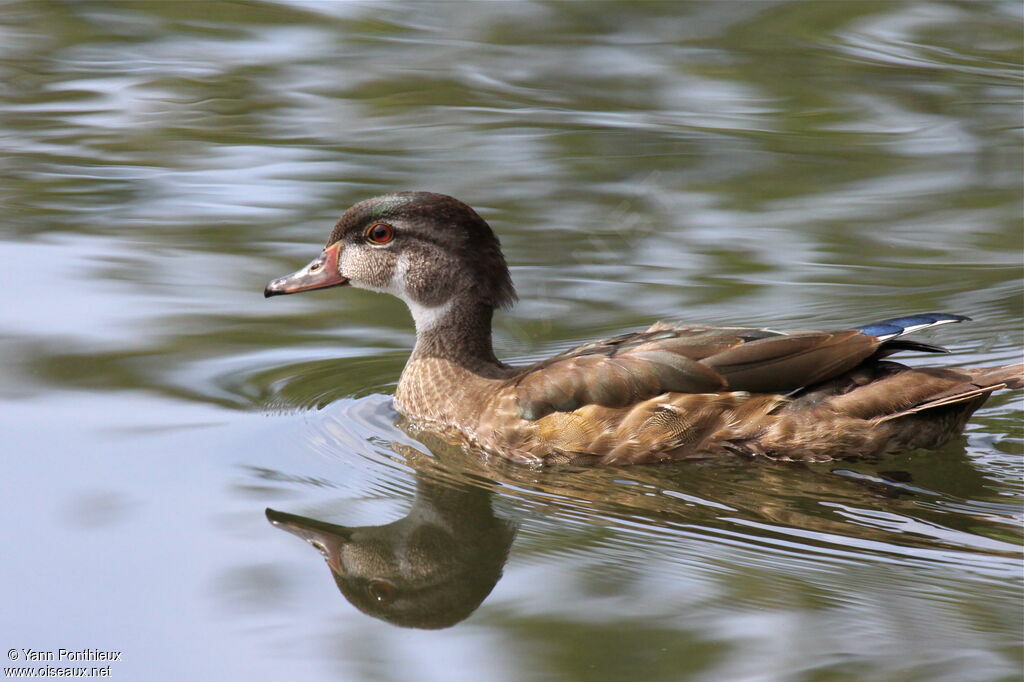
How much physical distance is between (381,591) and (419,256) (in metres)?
2.70

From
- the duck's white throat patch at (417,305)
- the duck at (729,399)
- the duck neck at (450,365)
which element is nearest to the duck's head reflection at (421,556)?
the duck at (729,399)

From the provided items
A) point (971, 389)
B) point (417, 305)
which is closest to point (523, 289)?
point (417, 305)

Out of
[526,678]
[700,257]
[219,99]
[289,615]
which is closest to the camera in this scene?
[526,678]

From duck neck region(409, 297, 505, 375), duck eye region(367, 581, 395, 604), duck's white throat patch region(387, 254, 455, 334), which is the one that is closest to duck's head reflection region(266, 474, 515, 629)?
duck eye region(367, 581, 395, 604)

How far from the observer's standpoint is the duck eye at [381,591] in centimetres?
553

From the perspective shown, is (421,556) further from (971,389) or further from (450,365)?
(971,389)

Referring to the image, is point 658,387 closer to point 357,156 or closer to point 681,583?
point 681,583

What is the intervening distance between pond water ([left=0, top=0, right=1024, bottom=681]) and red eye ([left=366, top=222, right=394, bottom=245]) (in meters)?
0.83

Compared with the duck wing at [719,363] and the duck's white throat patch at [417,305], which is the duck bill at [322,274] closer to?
the duck's white throat patch at [417,305]

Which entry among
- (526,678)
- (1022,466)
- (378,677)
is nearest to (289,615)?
(378,677)

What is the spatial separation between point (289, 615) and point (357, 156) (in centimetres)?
653

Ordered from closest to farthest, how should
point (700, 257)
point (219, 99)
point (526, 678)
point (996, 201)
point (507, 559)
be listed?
point (526, 678), point (507, 559), point (700, 257), point (996, 201), point (219, 99)

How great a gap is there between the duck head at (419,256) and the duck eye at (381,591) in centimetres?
251

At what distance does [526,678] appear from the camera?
16.0ft
